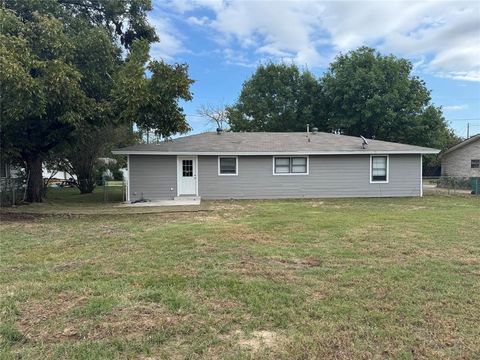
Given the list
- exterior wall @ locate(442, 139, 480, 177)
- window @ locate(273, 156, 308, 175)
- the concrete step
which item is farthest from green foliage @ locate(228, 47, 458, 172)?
the concrete step

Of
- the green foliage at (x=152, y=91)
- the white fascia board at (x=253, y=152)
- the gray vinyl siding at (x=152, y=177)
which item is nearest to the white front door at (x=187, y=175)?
the gray vinyl siding at (x=152, y=177)

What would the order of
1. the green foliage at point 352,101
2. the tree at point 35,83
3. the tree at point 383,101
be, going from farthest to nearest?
the green foliage at point 352,101 → the tree at point 383,101 → the tree at point 35,83

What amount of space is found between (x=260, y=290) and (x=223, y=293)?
0.42 metres

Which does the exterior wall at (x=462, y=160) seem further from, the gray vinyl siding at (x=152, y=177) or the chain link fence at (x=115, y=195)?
the chain link fence at (x=115, y=195)

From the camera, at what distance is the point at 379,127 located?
30.5 metres

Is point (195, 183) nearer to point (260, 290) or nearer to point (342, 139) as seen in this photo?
point (342, 139)

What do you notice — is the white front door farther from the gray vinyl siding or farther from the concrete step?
the concrete step

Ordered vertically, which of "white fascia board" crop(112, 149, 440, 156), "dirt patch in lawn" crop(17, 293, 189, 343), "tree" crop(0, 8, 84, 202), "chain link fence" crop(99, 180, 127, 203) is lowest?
"dirt patch in lawn" crop(17, 293, 189, 343)

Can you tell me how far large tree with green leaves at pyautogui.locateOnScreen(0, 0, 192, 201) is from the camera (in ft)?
32.6

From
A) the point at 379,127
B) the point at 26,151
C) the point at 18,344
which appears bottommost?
the point at 18,344

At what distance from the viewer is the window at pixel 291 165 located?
17578 mm

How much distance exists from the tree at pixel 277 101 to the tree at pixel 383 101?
2320 mm

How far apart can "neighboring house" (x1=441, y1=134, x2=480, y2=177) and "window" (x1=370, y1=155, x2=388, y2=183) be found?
12918 mm

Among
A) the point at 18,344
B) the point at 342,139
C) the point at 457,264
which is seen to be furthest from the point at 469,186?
the point at 18,344
